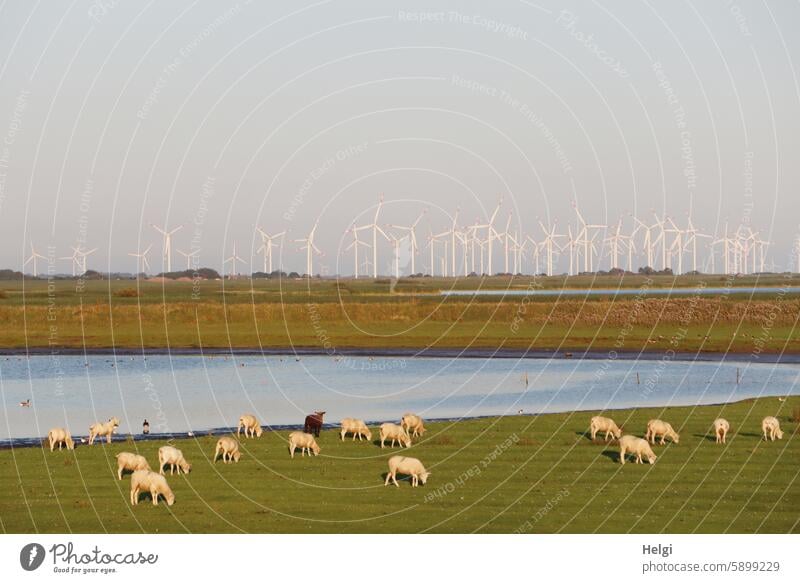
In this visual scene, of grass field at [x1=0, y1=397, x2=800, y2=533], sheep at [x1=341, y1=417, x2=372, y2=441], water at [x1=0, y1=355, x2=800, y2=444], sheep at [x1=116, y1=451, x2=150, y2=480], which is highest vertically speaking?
water at [x1=0, y1=355, x2=800, y2=444]

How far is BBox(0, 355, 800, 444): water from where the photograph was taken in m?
49.0

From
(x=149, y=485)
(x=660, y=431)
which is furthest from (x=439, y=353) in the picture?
(x=149, y=485)

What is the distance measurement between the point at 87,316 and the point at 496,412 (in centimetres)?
6879

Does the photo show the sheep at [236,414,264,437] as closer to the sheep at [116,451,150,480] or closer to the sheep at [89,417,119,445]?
the sheep at [89,417,119,445]

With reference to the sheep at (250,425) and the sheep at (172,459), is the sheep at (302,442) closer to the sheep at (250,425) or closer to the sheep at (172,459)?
the sheep at (172,459)

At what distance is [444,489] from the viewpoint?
99.9ft

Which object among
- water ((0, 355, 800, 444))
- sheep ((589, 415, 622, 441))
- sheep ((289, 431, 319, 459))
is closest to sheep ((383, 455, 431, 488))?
sheep ((289, 431, 319, 459))

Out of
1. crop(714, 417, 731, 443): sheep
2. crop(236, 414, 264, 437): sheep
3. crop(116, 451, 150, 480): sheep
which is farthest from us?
crop(236, 414, 264, 437): sheep

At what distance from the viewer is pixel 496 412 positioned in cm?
4881

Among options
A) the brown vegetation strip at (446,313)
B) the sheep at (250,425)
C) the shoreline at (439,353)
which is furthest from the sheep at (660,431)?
the brown vegetation strip at (446,313)

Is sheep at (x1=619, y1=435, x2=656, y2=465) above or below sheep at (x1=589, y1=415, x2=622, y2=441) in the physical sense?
below

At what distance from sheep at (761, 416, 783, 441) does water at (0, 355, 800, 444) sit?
12.2 meters

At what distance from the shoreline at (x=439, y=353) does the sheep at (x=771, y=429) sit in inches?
1533

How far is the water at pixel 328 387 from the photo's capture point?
1930 inches
